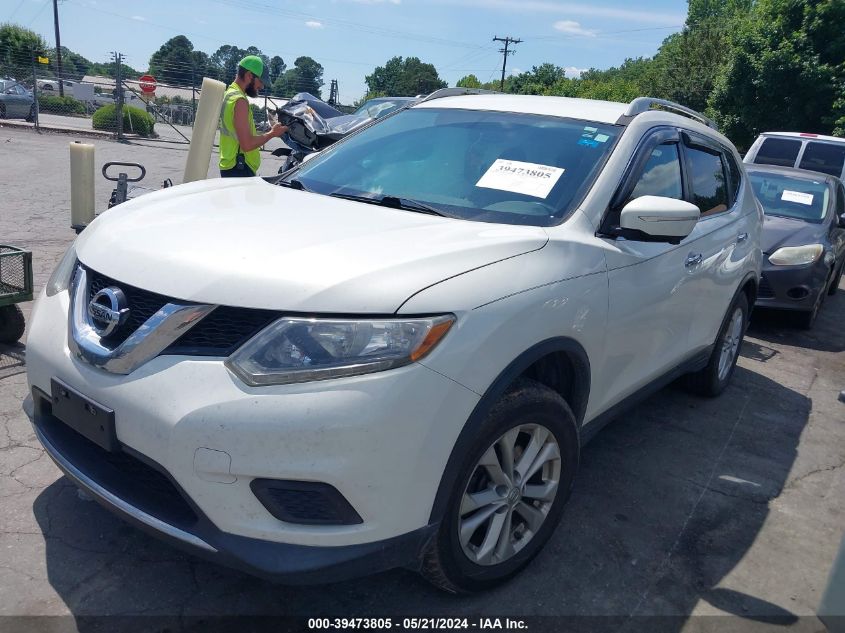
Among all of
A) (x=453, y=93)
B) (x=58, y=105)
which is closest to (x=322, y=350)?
(x=453, y=93)

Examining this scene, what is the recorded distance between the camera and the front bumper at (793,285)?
23.1 feet

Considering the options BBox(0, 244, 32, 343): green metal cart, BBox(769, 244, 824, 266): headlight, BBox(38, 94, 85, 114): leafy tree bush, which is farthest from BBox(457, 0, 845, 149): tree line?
BBox(38, 94, 85, 114): leafy tree bush

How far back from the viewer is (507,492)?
8.55 feet

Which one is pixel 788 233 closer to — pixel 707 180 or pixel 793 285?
pixel 793 285

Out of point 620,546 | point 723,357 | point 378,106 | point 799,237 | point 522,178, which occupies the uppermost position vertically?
point 378,106

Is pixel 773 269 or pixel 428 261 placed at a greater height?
pixel 428 261

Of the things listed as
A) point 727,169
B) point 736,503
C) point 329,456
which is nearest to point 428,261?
point 329,456

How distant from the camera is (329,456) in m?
2.06

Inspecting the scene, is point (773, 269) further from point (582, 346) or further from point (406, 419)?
point (406, 419)

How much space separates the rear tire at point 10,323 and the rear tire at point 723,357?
4247 millimetres

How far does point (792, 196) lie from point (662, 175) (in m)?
5.47

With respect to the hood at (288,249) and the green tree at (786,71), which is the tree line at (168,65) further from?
the green tree at (786,71)

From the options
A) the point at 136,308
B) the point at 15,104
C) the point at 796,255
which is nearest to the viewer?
the point at 136,308

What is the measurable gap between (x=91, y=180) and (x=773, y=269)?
6.22 metres
